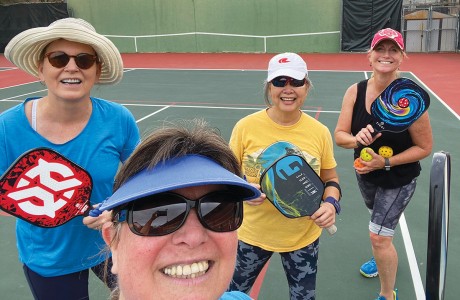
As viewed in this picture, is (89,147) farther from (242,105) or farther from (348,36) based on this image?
(348,36)

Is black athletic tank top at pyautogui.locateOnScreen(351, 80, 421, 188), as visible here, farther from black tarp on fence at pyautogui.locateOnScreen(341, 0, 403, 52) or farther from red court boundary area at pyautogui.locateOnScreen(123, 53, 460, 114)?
black tarp on fence at pyautogui.locateOnScreen(341, 0, 403, 52)

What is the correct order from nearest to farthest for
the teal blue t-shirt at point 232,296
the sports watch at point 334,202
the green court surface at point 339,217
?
1. the teal blue t-shirt at point 232,296
2. the sports watch at point 334,202
3. the green court surface at point 339,217

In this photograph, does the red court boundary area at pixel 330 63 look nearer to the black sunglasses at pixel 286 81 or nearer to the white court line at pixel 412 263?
the white court line at pixel 412 263

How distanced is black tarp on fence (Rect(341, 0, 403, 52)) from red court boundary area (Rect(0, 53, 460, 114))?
90 centimetres

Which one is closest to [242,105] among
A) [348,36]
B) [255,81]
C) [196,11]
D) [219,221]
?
[255,81]

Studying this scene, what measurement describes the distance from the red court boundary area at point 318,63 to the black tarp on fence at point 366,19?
90cm

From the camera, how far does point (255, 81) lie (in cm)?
1552

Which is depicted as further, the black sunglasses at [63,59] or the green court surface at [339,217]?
the green court surface at [339,217]

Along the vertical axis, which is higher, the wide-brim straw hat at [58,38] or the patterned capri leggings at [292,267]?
the wide-brim straw hat at [58,38]

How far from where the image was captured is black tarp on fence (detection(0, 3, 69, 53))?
2723 centimetres

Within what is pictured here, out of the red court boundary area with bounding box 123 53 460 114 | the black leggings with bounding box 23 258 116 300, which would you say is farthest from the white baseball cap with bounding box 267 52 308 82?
the red court boundary area with bounding box 123 53 460 114

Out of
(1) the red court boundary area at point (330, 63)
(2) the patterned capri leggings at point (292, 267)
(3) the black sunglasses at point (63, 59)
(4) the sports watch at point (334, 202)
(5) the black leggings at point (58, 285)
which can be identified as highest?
(3) the black sunglasses at point (63, 59)

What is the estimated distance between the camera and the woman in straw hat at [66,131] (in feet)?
7.54

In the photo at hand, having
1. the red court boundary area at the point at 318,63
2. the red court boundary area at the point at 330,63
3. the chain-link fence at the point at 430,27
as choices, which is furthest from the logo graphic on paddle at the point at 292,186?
the chain-link fence at the point at 430,27
